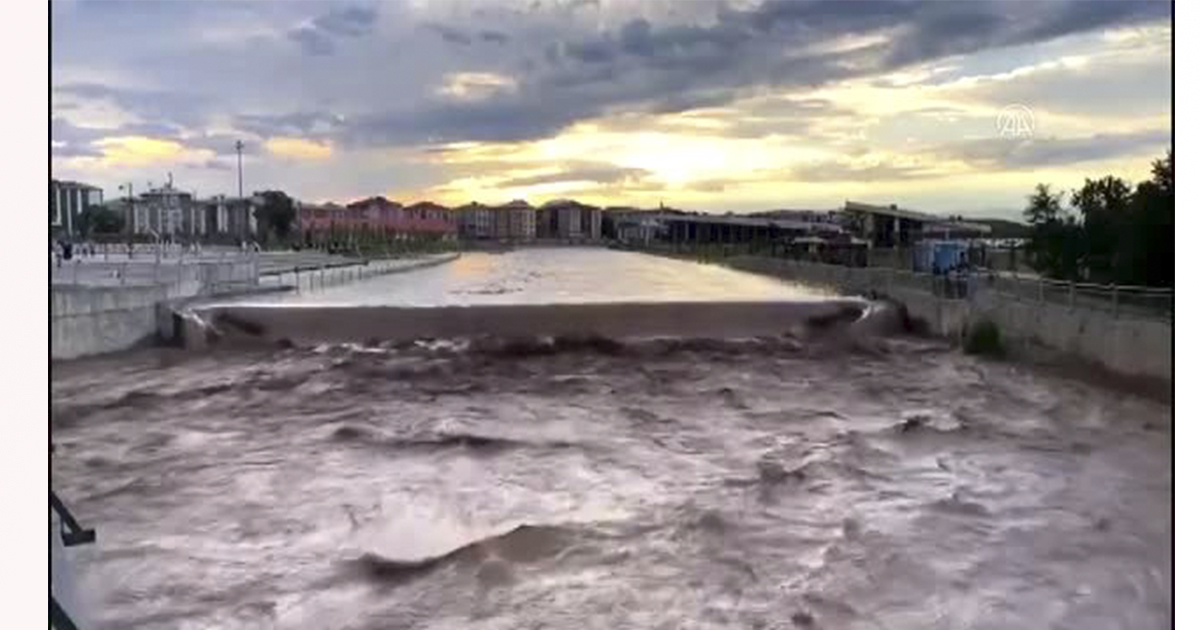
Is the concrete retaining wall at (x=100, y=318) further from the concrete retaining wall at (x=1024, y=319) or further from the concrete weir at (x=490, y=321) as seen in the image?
the concrete retaining wall at (x=1024, y=319)

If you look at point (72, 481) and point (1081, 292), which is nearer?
point (72, 481)

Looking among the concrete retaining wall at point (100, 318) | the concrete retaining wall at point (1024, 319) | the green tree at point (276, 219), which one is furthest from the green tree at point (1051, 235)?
the concrete retaining wall at point (100, 318)

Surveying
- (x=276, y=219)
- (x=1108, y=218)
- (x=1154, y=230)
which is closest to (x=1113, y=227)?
(x=1108, y=218)

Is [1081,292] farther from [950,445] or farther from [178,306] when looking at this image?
[178,306]

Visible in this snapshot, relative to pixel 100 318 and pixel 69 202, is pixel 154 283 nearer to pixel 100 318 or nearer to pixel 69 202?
pixel 100 318

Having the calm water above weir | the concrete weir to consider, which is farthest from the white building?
the calm water above weir

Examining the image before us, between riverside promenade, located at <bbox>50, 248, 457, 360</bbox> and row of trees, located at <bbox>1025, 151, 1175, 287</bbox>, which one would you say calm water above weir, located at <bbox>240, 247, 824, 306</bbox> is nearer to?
riverside promenade, located at <bbox>50, 248, 457, 360</bbox>

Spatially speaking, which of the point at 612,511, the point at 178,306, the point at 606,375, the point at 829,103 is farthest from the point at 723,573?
the point at 178,306
